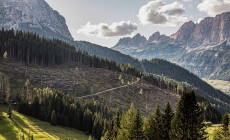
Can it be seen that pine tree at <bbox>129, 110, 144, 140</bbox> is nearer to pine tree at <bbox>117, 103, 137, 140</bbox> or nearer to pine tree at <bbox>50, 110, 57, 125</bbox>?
pine tree at <bbox>117, 103, 137, 140</bbox>

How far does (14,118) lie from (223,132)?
10557 cm

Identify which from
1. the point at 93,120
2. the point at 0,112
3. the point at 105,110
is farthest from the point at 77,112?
the point at 0,112

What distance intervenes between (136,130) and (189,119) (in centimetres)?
1730

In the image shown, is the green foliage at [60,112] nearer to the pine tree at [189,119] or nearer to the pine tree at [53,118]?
the pine tree at [53,118]

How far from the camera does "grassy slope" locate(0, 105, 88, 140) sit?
12196 centimetres

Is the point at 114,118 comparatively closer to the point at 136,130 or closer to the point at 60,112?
the point at 136,130

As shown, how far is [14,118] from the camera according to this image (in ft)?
476

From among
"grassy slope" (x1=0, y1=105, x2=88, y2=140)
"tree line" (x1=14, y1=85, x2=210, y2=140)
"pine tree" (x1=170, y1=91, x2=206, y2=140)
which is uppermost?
"pine tree" (x1=170, y1=91, x2=206, y2=140)

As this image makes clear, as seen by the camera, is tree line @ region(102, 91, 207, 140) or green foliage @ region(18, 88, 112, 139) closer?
tree line @ region(102, 91, 207, 140)

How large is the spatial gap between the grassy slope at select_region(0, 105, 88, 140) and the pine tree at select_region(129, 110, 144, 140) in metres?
64.8

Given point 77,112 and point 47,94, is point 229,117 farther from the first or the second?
point 47,94

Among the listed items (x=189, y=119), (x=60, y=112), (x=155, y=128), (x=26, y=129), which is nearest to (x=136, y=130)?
(x=155, y=128)

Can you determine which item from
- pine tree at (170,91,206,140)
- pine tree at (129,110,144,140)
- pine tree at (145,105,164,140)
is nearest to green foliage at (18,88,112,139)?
pine tree at (129,110,144,140)

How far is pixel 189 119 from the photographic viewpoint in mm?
46906
